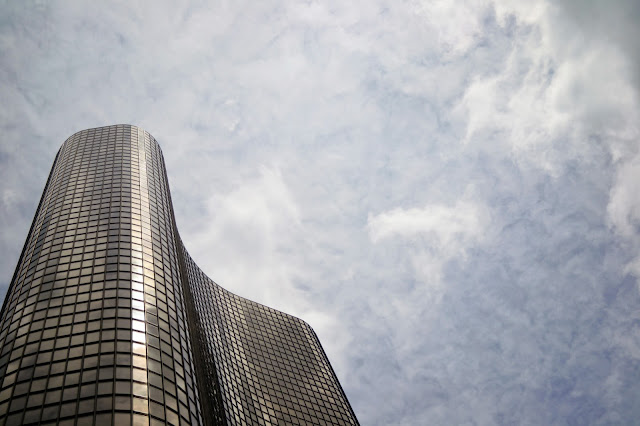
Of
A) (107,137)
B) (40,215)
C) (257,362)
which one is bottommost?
(257,362)

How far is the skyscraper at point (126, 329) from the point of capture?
4294cm

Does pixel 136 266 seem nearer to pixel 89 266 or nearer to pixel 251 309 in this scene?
pixel 89 266

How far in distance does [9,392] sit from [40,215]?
46583 mm

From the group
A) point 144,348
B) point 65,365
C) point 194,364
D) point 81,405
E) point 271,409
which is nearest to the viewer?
point 81,405

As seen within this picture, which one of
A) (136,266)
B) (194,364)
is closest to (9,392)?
(194,364)

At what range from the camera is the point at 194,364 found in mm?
54938

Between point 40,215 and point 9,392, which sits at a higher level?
point 40,215

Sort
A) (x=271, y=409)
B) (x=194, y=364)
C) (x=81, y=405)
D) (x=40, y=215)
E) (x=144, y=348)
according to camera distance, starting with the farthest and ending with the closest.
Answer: (x=271, y=409) → (x=40, y=215) → (x=194, y=364) → (x=144, y=348) → (x=81, y=405)

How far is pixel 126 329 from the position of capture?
50375 mm

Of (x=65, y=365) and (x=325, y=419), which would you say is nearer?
(x=65, y=365)

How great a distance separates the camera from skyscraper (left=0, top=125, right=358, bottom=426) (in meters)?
42.9

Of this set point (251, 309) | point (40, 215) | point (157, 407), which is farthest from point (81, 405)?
point (251, 309)

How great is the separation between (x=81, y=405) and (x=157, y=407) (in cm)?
614

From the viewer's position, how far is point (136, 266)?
6225 centimetres
